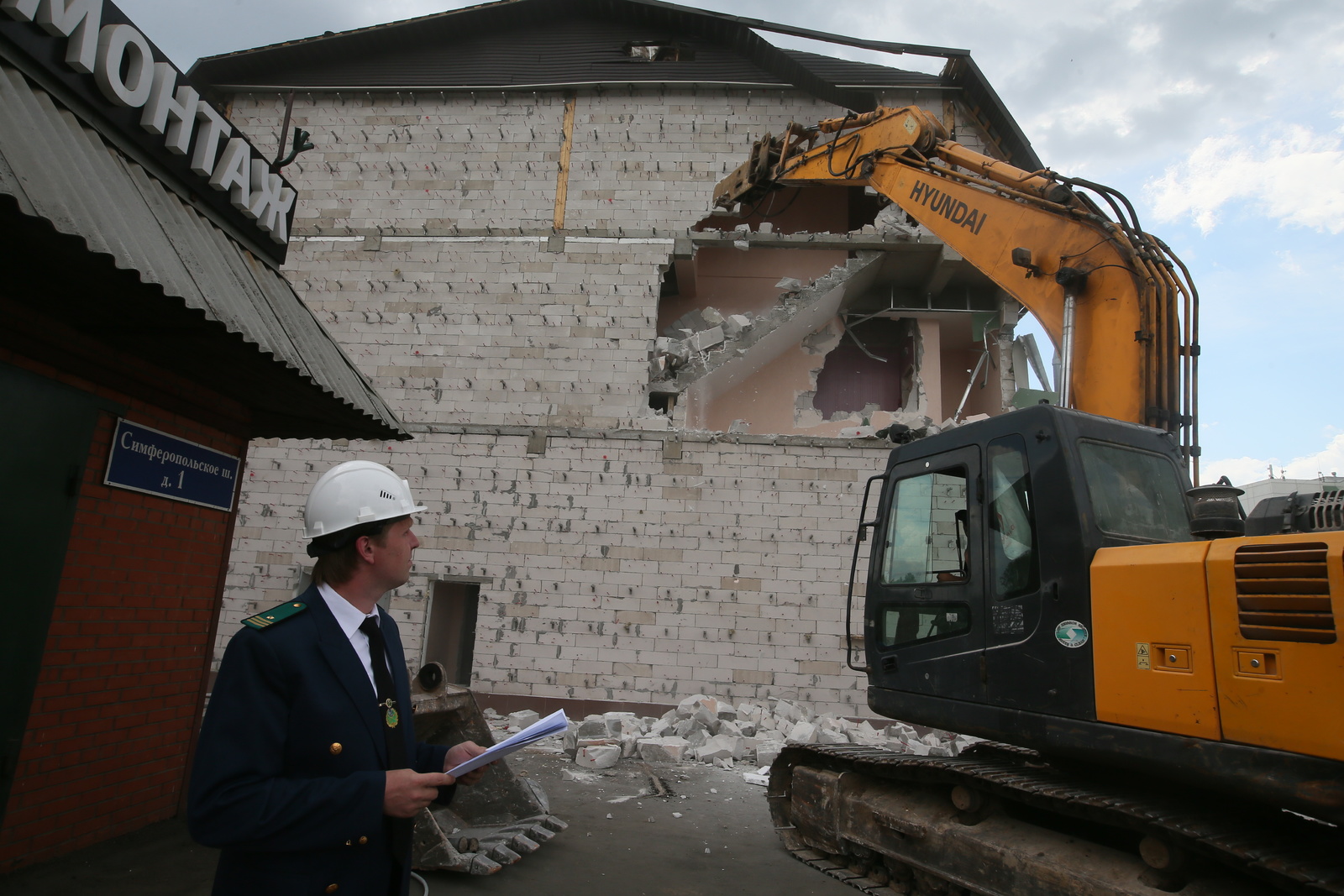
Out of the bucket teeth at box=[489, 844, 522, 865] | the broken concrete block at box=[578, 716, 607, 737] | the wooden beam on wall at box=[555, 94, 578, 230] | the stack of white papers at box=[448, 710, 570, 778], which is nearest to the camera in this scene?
the stack of white papers at box=[448, 710, 570, 778]

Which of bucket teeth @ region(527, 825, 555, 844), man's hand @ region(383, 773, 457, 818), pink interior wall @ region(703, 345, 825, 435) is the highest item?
pink interior wall @ region(703, 345, 825, 435)

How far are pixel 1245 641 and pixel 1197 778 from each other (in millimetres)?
643

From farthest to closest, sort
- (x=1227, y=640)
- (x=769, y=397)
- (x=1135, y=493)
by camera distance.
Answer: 1. (x=769, y=397)
2. (x=1135, y=493)
3. (x=1227, y=640)

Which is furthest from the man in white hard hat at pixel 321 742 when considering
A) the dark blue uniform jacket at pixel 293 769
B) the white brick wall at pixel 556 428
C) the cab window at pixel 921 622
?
the white brick wall at pixel 556 428

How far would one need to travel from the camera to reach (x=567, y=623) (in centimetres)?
1127

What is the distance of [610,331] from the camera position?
12.4 meters

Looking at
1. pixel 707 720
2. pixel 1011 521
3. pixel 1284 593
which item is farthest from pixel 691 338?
pixel 1284 593

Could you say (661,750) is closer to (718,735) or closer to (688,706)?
(718,735)

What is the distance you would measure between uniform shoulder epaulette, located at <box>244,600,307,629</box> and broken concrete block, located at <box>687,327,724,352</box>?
35.7 feet

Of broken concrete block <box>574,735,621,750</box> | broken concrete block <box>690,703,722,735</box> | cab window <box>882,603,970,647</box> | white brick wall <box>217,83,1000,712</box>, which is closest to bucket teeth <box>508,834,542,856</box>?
cab window <box>882,603,970,647</box>

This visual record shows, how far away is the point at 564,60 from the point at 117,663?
12.8 metres

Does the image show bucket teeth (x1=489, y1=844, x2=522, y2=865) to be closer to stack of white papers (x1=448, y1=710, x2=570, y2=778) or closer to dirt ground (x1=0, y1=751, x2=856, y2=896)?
dirt ground (x1=0, y1=751, x2=856, y2=896)

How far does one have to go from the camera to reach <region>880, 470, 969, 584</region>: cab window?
15.3 feet

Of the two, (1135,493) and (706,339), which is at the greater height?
(706,339)
